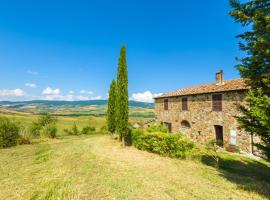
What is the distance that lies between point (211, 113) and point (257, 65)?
11.9 metres

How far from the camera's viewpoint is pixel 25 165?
9711 millimetres

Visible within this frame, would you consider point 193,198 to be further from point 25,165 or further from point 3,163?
point 3,163

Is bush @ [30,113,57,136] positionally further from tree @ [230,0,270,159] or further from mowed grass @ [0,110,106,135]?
tree @ [230,0,270,159]

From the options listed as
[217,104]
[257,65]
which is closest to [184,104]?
[217,104]

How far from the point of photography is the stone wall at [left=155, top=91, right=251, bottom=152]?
14.8m

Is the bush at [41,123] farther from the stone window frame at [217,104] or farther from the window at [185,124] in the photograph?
the stone window frame at [217,104]

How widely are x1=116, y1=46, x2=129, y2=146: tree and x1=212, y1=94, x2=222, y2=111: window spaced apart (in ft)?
29.6

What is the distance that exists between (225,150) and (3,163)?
17.7 m

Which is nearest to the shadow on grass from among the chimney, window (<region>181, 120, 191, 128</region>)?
window (<region>181, 120, 191, 128</region>)

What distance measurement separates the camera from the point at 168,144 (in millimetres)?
12133

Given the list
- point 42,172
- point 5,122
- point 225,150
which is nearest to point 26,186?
point 42,172

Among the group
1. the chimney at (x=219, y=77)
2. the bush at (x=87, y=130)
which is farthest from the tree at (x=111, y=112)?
the chimney at (x=219, y=77)

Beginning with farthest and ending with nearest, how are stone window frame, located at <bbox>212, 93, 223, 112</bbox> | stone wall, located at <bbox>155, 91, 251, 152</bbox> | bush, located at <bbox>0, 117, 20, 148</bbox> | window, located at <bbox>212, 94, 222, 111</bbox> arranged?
window, located at <bbox>212, 94, 222, 111</bbox>, stone window frame, located at <bbox>212, 93, 223, 112</bbox>, bush, located at <bbox>0, 117, 20, 148</bbox>, stone wall, located at <bbox>155, 91, 251, 152</bbox>

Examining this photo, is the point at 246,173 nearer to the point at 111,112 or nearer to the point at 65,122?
the point at 111,112
